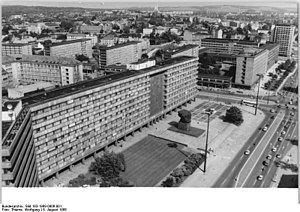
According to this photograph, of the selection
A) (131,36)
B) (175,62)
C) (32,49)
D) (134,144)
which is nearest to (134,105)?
(134,144)

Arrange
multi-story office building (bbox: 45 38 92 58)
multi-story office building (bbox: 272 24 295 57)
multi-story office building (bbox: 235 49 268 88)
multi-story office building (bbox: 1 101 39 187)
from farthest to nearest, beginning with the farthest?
multi-story office building (bbox: 272 24 295 57), multi-story office building (bbox: 45 38 92 58), multi-story office building (bbox: 235 49 268 88), multi-story office building (bbox: 1 101 39 187)

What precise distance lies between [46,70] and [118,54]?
20252 mm

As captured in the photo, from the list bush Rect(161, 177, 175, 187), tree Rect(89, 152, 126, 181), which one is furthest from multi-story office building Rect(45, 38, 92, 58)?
bush Rect(161, 177, 175, 187)

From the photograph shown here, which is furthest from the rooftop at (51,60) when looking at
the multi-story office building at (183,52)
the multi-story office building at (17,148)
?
the multi-story office building at (17,148)

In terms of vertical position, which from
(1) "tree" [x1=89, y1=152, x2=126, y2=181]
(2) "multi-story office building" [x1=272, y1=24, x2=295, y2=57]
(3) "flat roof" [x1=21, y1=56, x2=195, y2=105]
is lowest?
(1) "tree" [x1=89, y1=152, x2=126, y2=181]

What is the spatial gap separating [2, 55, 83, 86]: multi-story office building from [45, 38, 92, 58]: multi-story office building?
14.3 metres

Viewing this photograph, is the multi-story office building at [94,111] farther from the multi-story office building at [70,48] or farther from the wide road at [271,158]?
the multi-story office building at [70,48]

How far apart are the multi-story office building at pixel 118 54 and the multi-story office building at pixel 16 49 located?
1685 cm

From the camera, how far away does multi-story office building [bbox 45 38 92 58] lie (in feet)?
237

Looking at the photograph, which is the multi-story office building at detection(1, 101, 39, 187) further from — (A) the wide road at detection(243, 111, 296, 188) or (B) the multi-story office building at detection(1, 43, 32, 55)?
(B) the multi-story office building at detection(1, 43, 32, 55)

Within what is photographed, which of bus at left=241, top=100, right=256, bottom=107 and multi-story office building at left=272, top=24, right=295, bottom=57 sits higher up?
multi-story office building at left=272, top=24, right=295, bottom=57

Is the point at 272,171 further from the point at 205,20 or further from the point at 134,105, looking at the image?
the point at 205,20

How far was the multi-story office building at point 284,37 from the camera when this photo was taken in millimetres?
84631

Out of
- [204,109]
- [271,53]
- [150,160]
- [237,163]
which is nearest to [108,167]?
[150,160]
